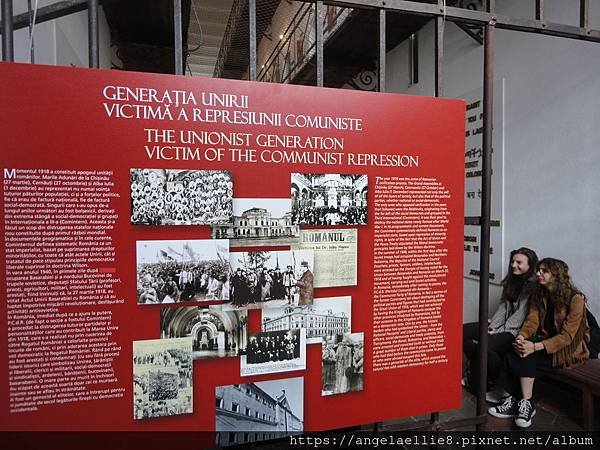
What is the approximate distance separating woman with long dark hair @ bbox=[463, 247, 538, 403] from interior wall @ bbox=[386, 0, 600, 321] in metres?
0.38

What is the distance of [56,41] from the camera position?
9.42 ft

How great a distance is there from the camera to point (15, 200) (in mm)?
1333

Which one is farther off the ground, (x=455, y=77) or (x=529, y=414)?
(x=455, y=77)

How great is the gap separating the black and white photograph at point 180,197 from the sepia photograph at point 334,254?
36 cm

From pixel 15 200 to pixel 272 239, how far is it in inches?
34.3

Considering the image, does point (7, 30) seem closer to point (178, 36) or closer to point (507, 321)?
point (178, 36)

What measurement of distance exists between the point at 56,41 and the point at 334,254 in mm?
2630

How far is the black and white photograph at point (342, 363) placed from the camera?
169 cm

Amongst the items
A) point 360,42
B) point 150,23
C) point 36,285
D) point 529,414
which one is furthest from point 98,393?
point 360,42

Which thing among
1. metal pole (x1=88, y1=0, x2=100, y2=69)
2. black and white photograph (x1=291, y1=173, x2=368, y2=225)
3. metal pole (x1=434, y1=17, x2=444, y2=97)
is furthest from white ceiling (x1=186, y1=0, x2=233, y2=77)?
black and white photograph (x1=291, y1=173, x2=368, y2=225)

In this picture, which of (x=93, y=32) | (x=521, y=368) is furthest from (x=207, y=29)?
(x=521, y=368)

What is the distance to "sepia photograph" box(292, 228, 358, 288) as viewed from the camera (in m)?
1.64

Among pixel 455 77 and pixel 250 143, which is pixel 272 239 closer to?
pixel 250 143

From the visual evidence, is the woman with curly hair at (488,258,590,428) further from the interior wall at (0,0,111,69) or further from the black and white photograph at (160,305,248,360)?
the interior wall at (0,0,111,69)
